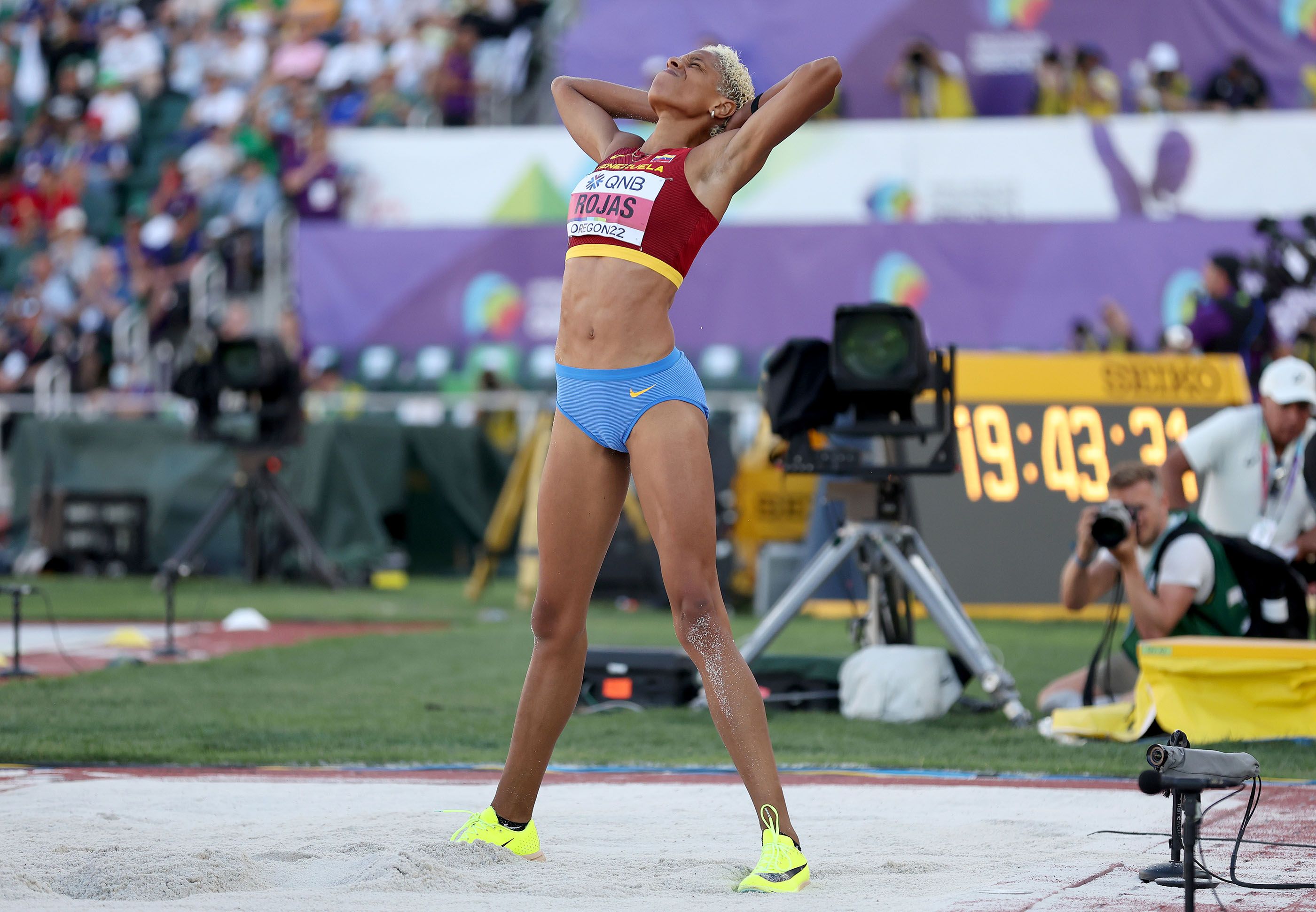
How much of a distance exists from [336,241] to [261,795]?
43.4 feet

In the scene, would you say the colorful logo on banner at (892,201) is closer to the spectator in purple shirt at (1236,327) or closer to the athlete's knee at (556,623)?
the spectator in purple shirt at (1236,327)

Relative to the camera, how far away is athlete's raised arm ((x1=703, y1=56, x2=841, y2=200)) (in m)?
4.36

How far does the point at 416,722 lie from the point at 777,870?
11.8ft

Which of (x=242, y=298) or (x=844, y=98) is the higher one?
(x=844, y=98)

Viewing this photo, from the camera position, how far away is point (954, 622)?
7512mm

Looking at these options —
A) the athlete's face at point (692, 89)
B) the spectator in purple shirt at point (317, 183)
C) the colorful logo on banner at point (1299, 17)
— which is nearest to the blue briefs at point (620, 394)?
the athlete's face at point (692, 89)

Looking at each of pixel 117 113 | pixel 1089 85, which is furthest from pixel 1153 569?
pixel 117 113

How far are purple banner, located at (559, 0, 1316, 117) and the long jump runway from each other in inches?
555

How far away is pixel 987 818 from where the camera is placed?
507 centimetres

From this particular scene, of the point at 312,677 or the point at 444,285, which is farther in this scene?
the point at 444,285

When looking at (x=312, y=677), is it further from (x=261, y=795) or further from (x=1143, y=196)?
(x=1143, y=196)

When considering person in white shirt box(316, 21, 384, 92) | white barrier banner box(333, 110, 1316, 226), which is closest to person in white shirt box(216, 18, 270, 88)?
person in white shirt box(316, 21, 384, 92)

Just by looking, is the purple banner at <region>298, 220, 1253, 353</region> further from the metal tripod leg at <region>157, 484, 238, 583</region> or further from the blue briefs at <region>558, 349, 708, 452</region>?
the blue briefs at <region>558, 349, 708, 452</region>

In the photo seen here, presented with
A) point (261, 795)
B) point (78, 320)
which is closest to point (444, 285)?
point (78, 320)
